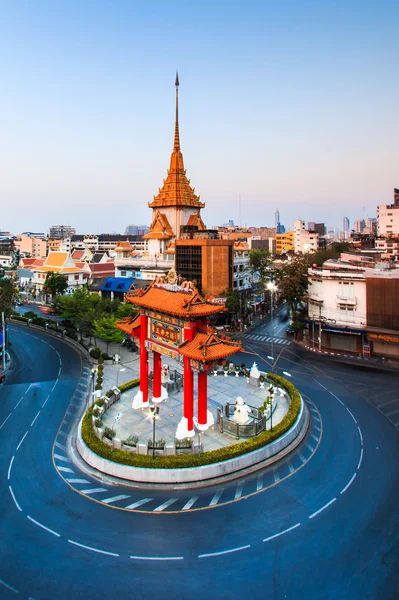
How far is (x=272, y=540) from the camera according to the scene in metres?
17.4

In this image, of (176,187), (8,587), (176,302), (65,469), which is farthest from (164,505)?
(176,187)

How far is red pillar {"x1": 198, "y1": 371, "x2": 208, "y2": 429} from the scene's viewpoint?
25688 millimetres

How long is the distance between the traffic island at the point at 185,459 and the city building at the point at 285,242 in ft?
514

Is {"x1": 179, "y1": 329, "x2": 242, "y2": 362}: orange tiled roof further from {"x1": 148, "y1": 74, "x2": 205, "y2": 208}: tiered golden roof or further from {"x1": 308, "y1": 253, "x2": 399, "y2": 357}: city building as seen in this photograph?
{"x1": 148, "y1": 74, "x2": 205, "y2": 208}: tiered golden roof

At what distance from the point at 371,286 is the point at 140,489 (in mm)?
37924

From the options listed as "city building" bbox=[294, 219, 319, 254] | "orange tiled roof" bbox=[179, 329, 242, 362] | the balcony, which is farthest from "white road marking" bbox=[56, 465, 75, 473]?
"city building" bbox=[294, 219, 319, 254]

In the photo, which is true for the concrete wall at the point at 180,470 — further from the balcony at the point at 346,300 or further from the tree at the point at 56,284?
the tree at the point at 56,284

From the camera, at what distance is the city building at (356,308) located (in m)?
46.7

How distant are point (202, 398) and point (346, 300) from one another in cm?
3087

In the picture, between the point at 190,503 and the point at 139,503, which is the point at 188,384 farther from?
the point at 139,503

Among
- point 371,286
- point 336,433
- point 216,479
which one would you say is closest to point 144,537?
point 216,479

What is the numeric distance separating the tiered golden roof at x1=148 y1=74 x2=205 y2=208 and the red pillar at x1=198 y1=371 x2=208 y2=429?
192ft

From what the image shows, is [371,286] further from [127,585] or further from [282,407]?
[127,585]

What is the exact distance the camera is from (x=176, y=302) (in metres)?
26.7
